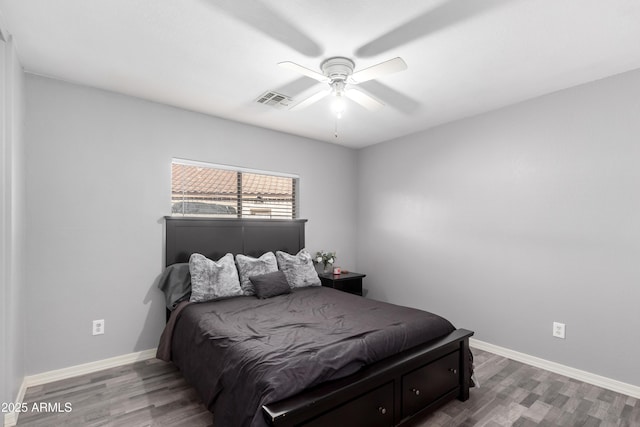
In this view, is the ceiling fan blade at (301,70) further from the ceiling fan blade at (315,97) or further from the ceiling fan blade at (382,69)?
the ceiling fan blade at (382,69)

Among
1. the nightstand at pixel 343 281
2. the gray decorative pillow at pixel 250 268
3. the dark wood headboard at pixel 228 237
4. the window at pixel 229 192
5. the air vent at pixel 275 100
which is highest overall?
the air vent at pixel 275 100

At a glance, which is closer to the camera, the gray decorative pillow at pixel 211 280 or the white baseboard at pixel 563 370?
the white baseboard at pixel 563 370

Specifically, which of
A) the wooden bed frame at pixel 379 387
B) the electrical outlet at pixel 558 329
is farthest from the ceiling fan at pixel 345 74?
the electrical outlet at pixel 558 329

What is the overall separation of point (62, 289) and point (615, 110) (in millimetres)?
4971

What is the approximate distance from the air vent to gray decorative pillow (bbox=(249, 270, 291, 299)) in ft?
5.78

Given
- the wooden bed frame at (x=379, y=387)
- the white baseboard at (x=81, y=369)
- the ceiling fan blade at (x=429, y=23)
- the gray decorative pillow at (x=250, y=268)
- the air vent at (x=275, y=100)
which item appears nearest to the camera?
the wooden bed frame at (x=379, y=387)

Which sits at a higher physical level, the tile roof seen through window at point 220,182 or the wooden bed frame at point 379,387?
the tile roof seen through window at point 220,182

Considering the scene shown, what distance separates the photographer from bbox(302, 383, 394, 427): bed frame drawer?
5.59 ft

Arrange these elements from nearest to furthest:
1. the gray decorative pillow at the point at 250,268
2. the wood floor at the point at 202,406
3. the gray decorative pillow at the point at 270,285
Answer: the wood floor at the point at 202,406, the gray decorative pillow at the point at 270,285, the gray decorative pillow at the point at 250,268

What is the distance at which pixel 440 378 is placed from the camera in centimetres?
232

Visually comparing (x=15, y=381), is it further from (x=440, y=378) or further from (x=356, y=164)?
(x=356, y=164)

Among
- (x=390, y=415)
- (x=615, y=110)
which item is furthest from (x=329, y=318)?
(x=615, y=110)

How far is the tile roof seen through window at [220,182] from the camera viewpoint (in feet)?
11.6

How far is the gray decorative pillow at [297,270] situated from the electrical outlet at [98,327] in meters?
1.80
